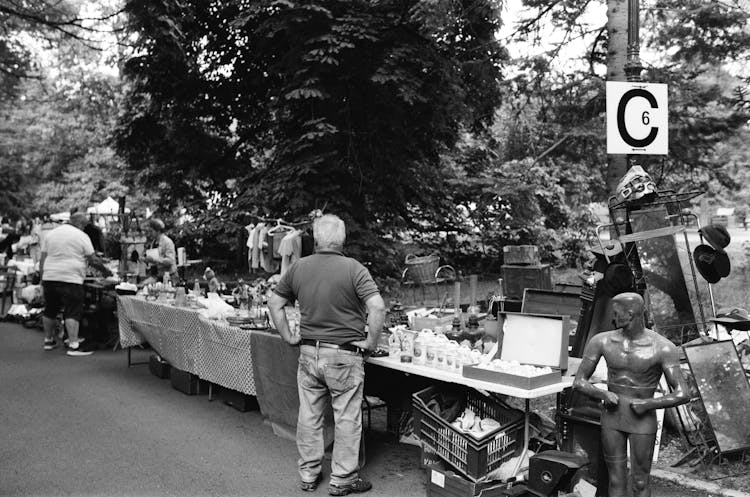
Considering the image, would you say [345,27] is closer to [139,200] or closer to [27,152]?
[139,200]

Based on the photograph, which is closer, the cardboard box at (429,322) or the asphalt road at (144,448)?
the asphalt road at (144,448)

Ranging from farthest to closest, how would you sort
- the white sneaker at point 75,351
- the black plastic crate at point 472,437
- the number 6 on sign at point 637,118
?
the white sneaker at point 75,351 → the number 6 on sign at point 637,118 → the black plastic crate at point 472,437

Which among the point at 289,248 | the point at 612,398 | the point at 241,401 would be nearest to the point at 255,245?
the point at 289,248

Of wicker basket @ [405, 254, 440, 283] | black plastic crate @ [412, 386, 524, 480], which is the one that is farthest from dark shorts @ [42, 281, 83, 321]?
black plastic crate @ [412, 386, 524, 480]

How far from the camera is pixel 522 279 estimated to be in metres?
6.99

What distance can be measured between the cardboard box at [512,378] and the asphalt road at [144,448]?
95 centimetres

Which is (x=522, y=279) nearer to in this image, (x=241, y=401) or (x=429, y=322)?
(x=429, y=322)

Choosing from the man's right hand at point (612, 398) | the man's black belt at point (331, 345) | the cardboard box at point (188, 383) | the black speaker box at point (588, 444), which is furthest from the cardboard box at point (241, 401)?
the man's right hand at point (612, 398)

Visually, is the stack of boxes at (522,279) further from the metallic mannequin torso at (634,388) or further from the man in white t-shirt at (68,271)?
the man in white t-shirt at (68,271)

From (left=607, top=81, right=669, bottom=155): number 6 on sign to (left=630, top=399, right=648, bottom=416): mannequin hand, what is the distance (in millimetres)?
2460

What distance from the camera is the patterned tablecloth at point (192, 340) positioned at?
21.7 feet

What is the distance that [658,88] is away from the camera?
18.6 ft

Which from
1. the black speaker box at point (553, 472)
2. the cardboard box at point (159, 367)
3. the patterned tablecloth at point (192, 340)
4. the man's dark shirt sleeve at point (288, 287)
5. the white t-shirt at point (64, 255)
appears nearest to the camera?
the black speaker box at point (553, 472)

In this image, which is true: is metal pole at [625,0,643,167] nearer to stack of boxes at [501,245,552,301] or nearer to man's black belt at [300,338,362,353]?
stack of boxes at [501,245,552,301]
